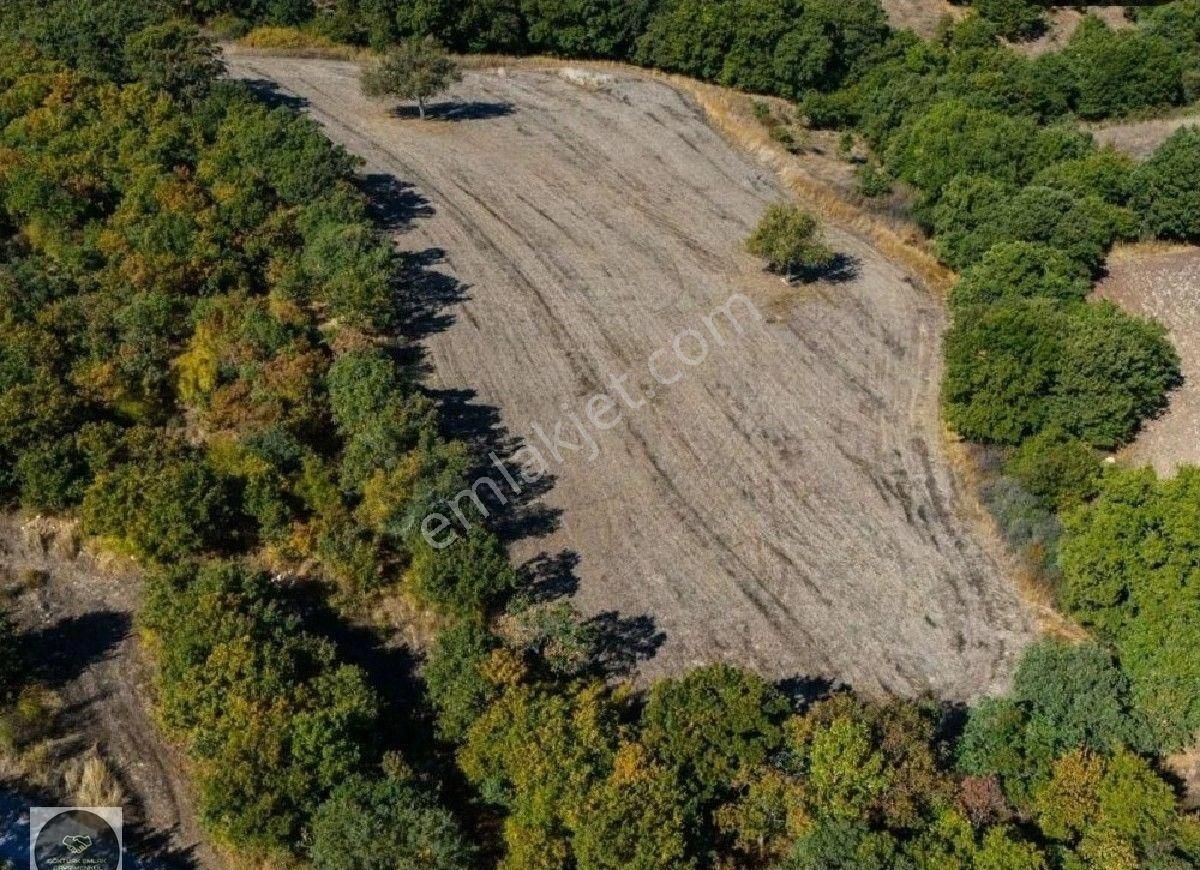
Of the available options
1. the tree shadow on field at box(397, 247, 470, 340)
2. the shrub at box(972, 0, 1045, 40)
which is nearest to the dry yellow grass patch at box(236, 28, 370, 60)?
the tree shadow on field at box(397, 247, 470, 340)

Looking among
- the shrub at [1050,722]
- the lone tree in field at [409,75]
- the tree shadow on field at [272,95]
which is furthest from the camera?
the tree shadow on field at [272,95]

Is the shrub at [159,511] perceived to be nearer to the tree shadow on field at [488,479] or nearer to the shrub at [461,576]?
the tree shadow on field at [488,479]

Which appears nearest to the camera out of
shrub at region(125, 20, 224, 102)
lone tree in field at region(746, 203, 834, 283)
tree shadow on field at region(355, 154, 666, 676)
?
tree shadow on field at region(355, 154, 666, 676)

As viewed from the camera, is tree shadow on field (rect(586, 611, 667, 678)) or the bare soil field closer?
tree shadow on field (rect(586, 611, 667, 678))

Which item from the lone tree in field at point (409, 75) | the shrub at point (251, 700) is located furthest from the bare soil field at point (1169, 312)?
the lone tree in field at point (409, 75)

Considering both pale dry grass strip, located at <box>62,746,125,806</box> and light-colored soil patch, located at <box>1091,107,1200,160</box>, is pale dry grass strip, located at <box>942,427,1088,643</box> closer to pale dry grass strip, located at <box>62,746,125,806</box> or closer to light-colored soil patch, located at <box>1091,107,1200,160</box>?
pale dry grass strip, located at <box>62,746,125,806</box>

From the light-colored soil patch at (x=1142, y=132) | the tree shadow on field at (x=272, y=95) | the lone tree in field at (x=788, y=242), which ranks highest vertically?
the tree shadow on field at (x=272, y=95)
